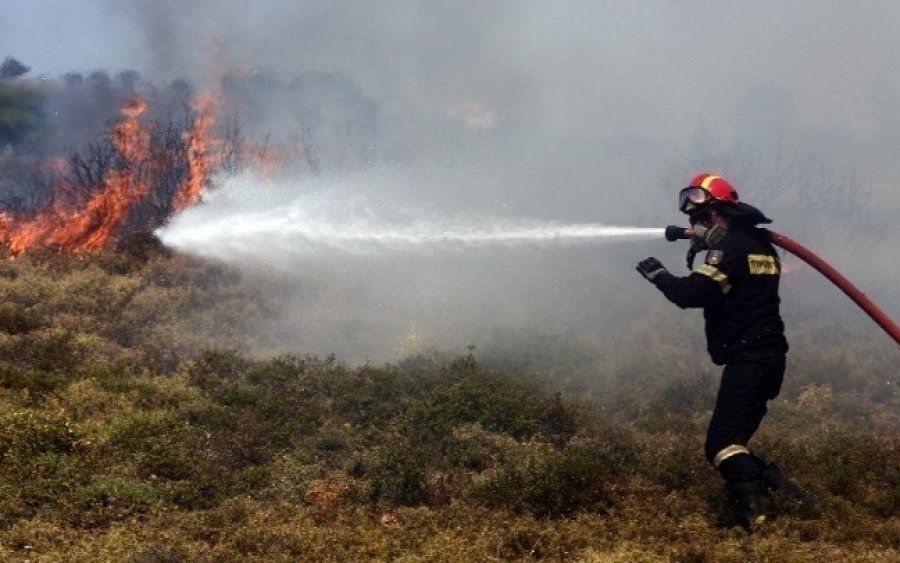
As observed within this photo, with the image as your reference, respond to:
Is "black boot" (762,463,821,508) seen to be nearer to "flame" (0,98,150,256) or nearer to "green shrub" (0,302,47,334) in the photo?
"green shrub" (0,302,47,334)

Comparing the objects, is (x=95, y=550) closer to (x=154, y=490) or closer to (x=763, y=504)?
(x=154, y=490)

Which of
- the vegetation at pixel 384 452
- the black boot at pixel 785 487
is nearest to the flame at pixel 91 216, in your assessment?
the vegetation at pixel 384 452

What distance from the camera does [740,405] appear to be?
6.73 metres

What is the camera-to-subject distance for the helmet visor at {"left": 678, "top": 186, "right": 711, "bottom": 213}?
7105 millimetres

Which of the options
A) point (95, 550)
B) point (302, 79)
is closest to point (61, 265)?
point (95, 550)

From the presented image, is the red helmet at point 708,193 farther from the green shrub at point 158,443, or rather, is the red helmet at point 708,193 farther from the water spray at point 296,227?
the water spray at point 296,227

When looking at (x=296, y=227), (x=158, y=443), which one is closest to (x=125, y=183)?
(x=296, y=227)

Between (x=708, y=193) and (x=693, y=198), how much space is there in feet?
0.40

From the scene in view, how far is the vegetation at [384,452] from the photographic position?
6020 millimetres

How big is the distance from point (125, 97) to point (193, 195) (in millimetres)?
6234

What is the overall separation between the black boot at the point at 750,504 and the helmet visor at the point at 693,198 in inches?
85.8

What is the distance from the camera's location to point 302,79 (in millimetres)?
28312

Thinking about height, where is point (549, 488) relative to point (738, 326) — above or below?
below

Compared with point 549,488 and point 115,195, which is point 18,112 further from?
point 549,488
